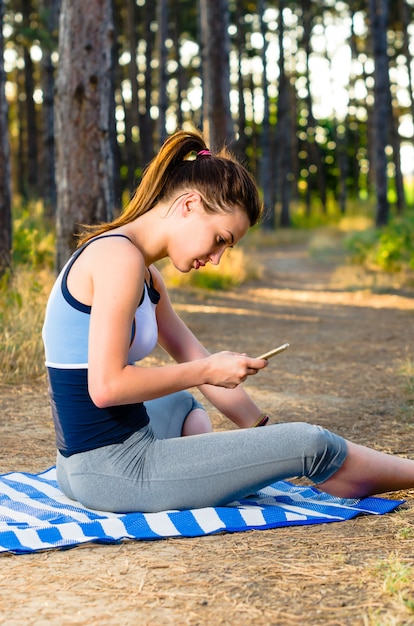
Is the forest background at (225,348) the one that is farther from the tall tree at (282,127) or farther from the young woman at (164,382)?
the tall tree at (282,127)

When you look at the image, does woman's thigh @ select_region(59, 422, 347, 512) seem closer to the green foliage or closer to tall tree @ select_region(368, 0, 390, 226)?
the green foliage

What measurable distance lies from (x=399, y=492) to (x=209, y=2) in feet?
34.8

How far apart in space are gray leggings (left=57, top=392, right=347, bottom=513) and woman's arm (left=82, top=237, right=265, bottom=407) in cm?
26

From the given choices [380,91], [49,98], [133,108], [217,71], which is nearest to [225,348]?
[217,71]

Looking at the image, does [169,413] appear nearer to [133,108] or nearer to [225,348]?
[225,348]

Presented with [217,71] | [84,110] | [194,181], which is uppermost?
[217,71]

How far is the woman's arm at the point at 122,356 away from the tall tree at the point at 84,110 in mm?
4829

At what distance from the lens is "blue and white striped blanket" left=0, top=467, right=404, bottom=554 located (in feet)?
9.64

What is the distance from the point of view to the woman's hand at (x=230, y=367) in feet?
9.45

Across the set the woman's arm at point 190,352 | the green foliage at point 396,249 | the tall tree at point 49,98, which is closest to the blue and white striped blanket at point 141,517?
the woman's arm at point 190,352

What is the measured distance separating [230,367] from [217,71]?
33.9 ft

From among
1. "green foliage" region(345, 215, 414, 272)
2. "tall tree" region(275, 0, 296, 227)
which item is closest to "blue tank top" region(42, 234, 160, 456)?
"green foliage" region(345, 215, 414, 272)

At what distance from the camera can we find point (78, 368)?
3.07 metres

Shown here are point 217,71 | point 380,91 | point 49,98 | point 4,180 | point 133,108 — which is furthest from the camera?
point 133,108
